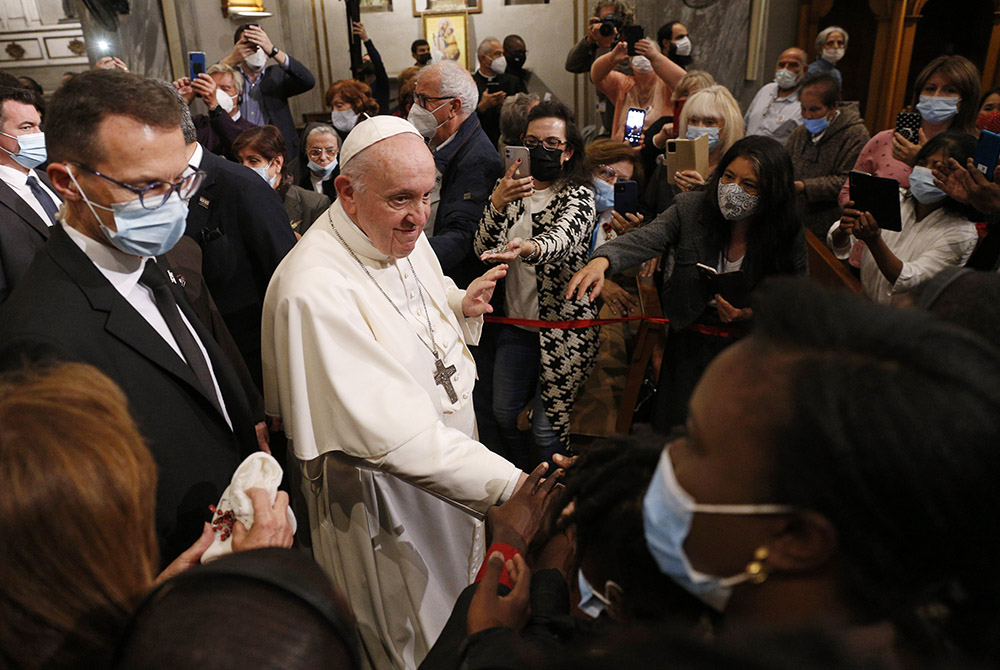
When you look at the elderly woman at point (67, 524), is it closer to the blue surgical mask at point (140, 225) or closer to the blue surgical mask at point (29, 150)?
the blue surgical mask at point (140, 225)

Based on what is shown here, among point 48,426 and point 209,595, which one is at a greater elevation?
point 48,426

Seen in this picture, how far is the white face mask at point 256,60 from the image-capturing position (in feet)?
21.5

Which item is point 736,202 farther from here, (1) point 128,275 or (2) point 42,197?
(2) point 42,197

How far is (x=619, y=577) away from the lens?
1.16m

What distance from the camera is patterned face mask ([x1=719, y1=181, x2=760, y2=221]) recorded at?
9.39ft

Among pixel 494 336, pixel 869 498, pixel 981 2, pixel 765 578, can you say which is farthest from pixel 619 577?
Answer: pixel 981 2

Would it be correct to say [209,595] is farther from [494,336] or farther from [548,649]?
[494,336]

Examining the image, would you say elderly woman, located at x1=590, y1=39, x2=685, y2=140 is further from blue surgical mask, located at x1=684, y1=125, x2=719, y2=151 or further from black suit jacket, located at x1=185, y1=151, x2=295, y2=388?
black suit jacket, located at x1=185, y1=151, x2=295, y2=388

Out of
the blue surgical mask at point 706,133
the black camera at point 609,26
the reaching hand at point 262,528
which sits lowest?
the reaching hand at point 262,528

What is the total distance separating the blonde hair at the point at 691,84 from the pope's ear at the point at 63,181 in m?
4.61

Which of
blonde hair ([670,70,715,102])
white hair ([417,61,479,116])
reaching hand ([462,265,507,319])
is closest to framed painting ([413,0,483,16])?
blonde hair ([670,70,715,102])

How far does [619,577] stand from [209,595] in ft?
2.20

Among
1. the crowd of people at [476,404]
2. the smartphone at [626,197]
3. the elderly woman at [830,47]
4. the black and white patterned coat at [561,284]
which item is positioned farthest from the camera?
the elderly woman at [830,47]

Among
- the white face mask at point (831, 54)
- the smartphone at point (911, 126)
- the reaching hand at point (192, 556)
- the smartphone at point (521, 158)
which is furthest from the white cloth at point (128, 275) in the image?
the white face mask at point (831, 54)
